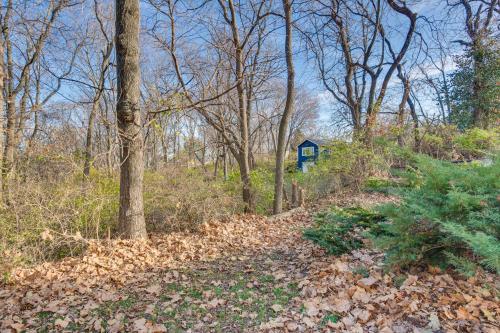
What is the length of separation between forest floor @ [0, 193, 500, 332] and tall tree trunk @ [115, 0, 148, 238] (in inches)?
20.5

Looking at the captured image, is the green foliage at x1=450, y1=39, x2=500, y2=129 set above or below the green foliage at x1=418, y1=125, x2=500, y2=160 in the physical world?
above

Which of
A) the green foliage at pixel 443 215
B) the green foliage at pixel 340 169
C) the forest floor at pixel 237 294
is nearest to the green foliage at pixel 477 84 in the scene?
the green foliage at pixel 340 169

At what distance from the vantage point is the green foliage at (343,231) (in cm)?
396

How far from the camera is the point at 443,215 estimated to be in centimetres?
279

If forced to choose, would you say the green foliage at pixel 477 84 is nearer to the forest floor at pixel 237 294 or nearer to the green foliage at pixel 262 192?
the green foliage at pixel 262 192

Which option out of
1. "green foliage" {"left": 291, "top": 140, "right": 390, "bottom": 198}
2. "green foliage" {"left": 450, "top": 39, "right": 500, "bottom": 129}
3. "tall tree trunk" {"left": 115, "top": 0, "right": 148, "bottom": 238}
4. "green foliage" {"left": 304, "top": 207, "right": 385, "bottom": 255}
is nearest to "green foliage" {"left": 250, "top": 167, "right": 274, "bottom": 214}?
"green foliage" {"left": 291, "top": 140, "right": 390, "bottom": 198}

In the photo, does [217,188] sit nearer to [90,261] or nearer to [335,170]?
[90,261]

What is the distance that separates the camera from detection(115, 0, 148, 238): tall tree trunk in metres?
4.60

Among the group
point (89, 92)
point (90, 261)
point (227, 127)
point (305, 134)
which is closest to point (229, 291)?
point (90, 261)

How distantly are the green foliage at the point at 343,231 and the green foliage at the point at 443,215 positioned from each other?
0.87m

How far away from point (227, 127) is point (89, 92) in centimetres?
1356

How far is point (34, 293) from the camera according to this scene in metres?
3.17

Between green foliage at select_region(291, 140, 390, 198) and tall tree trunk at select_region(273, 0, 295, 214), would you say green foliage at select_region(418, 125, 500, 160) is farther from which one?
tall tree trunk at select_region(273, 0, 295, 214)

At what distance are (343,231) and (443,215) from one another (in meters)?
1.58
